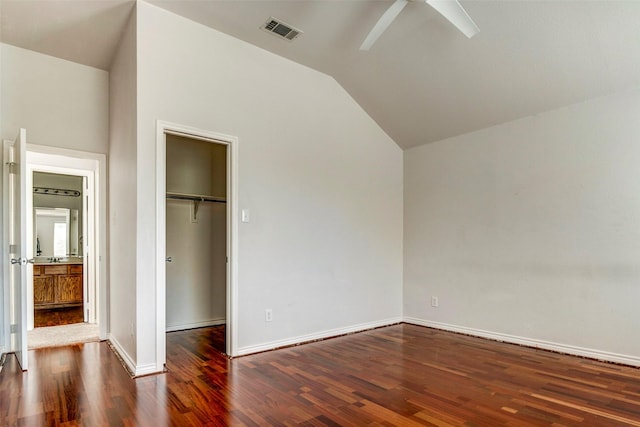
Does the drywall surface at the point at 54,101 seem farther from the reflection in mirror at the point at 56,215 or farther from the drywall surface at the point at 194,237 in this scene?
the reflection in mirror at the point at 56,215

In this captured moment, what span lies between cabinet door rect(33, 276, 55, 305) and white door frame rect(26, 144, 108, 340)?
832 mm

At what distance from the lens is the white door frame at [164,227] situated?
124 inches

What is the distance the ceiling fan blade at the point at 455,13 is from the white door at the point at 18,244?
3573mm

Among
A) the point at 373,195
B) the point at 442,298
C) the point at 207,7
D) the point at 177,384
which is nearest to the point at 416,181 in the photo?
the point at 373,195

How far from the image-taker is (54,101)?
400 centimetres

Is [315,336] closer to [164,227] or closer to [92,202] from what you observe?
[164,227]

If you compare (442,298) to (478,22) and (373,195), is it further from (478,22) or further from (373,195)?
(478,22)

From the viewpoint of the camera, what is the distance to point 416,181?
5.15m

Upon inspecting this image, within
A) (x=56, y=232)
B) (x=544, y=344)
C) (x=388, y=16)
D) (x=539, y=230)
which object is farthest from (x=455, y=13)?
(x=56, y=232)

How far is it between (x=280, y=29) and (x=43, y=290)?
18.2ft

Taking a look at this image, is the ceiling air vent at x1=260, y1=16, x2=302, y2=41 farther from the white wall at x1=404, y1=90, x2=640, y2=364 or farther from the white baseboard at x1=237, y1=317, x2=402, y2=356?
the white baseboard at x1=237, y1=317, x2=402, y2=356

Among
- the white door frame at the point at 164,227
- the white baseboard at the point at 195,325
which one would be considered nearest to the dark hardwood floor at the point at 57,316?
the white baseboard at the point at 195,325

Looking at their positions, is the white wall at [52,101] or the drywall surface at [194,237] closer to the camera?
the white wall at [52,101]

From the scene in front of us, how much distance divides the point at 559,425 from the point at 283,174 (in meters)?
3.09
